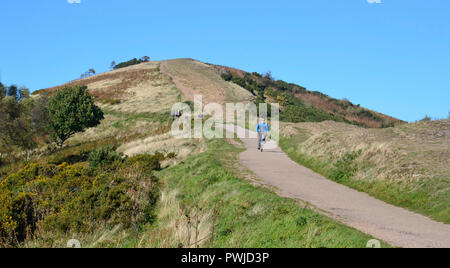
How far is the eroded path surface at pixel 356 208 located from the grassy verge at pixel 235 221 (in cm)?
74

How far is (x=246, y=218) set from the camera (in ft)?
27.8

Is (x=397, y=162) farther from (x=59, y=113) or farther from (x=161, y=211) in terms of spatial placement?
(x=59, y=113)

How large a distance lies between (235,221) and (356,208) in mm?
3100

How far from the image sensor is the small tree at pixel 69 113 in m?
40.9

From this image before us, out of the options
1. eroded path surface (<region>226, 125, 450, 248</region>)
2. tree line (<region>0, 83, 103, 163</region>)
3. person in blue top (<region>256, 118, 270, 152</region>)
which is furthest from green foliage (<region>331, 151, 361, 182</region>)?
tree line (<region>0, 83, 103, 163</region>)

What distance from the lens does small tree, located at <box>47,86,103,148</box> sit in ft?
134

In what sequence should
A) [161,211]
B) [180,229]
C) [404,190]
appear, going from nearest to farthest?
[180,229] < [404,190] < [161,211]

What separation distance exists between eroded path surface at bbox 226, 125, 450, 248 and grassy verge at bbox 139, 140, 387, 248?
0.74 metres

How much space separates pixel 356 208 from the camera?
9.13 m

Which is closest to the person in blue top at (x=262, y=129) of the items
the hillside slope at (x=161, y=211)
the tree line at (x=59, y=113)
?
the hillside slope at (x=161, y=211)

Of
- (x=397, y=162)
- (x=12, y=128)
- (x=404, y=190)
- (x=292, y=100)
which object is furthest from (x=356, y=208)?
(x=292, y=100)

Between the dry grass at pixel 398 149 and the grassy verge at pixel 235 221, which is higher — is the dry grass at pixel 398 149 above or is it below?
above

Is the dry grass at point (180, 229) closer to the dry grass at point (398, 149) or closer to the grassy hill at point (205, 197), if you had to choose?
the grassy hill at point (205, 197)
